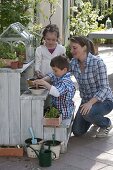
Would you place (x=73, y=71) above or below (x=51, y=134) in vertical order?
above

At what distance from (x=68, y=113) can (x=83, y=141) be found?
1.53ft

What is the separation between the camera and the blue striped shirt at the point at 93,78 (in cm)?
507

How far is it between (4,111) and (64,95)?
699mm

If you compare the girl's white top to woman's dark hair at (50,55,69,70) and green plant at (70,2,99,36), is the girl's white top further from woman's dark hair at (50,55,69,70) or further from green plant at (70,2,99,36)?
green plant at (70,2,99,36)

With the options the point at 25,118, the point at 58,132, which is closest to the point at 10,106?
the point at 25,118

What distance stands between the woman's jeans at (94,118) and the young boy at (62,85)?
0.27m

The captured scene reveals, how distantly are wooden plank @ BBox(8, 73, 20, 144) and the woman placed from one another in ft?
2.55

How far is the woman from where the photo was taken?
16.6 ft

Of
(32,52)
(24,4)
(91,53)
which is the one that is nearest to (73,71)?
(91,53)

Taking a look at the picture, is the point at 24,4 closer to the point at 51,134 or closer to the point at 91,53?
the point at 91,53

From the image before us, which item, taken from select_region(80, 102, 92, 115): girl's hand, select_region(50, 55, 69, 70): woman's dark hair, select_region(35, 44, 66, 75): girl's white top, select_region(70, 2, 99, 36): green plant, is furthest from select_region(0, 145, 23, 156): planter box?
select_region(70, 2, 99, 36): green plant

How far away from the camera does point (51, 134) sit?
480 centimetres

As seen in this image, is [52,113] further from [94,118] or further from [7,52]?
[7,52]

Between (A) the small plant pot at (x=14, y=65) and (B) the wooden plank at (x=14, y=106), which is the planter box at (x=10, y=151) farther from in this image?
(A) the small plant pot at (x=14, y=65)
